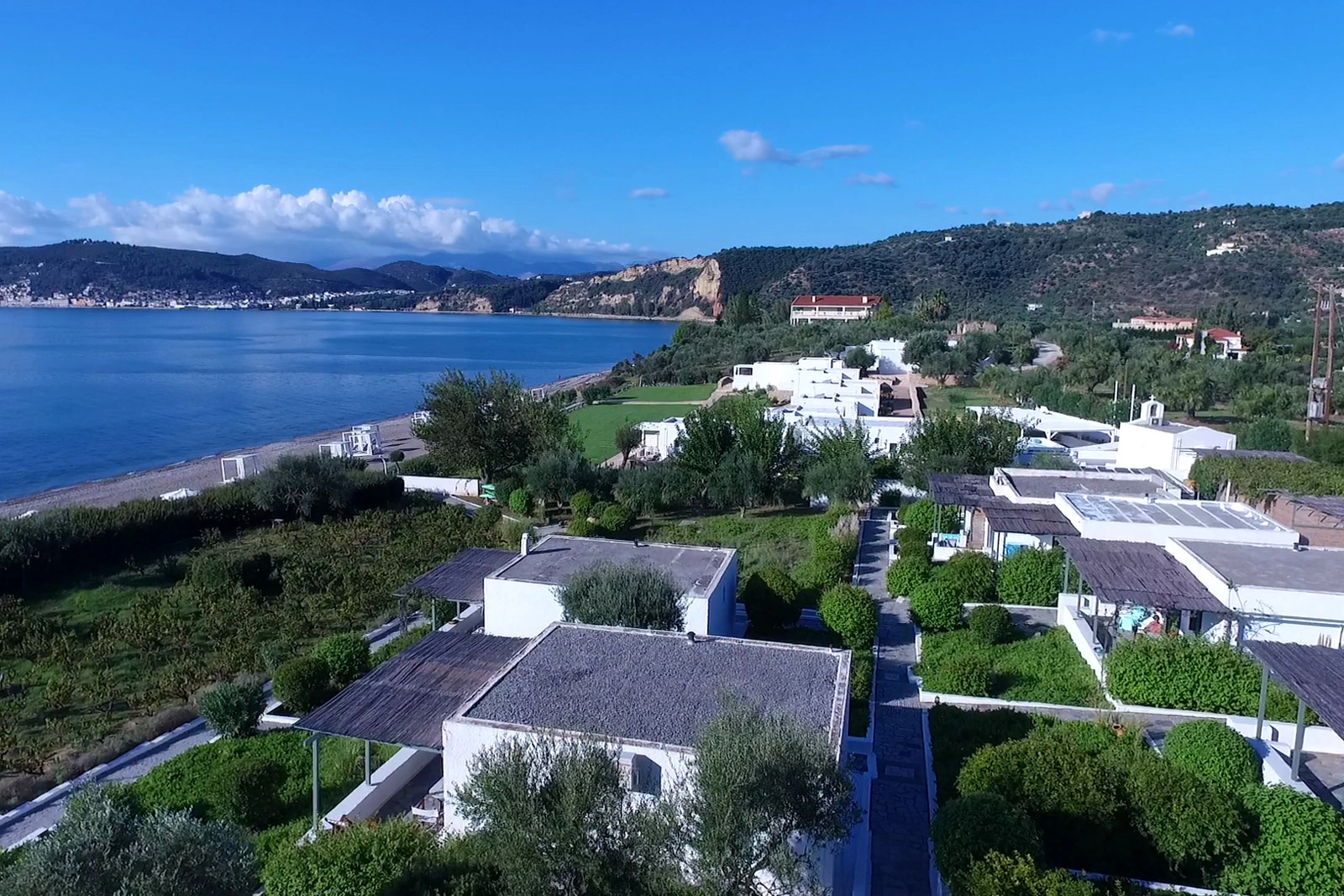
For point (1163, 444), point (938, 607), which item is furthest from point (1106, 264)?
point (938, 607)

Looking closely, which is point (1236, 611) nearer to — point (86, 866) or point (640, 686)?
point (640, 686)

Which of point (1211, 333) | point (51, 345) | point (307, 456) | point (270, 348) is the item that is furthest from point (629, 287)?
point (307, 456)

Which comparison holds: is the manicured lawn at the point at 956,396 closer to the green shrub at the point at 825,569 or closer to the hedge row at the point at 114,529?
the green shrub at the point at 825,569

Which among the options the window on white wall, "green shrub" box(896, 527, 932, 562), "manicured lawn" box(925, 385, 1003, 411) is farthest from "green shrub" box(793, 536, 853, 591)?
"manicured lawn" box(925, 385, 1003, 411)

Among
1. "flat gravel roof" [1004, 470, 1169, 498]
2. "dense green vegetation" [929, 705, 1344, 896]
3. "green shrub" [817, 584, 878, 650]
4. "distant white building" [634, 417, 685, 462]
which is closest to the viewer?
"dense green vegetation" [929, 705, 1344, 896]

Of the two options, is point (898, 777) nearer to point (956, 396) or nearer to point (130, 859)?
point (130, 859)

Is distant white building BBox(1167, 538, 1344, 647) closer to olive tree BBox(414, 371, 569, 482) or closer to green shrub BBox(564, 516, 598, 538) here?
green shrub BBox(564, 516, 598, 538)

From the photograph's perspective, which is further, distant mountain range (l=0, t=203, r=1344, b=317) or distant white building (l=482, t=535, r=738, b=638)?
distant mountain range (l=0, t=203, r=1344, b=317)
